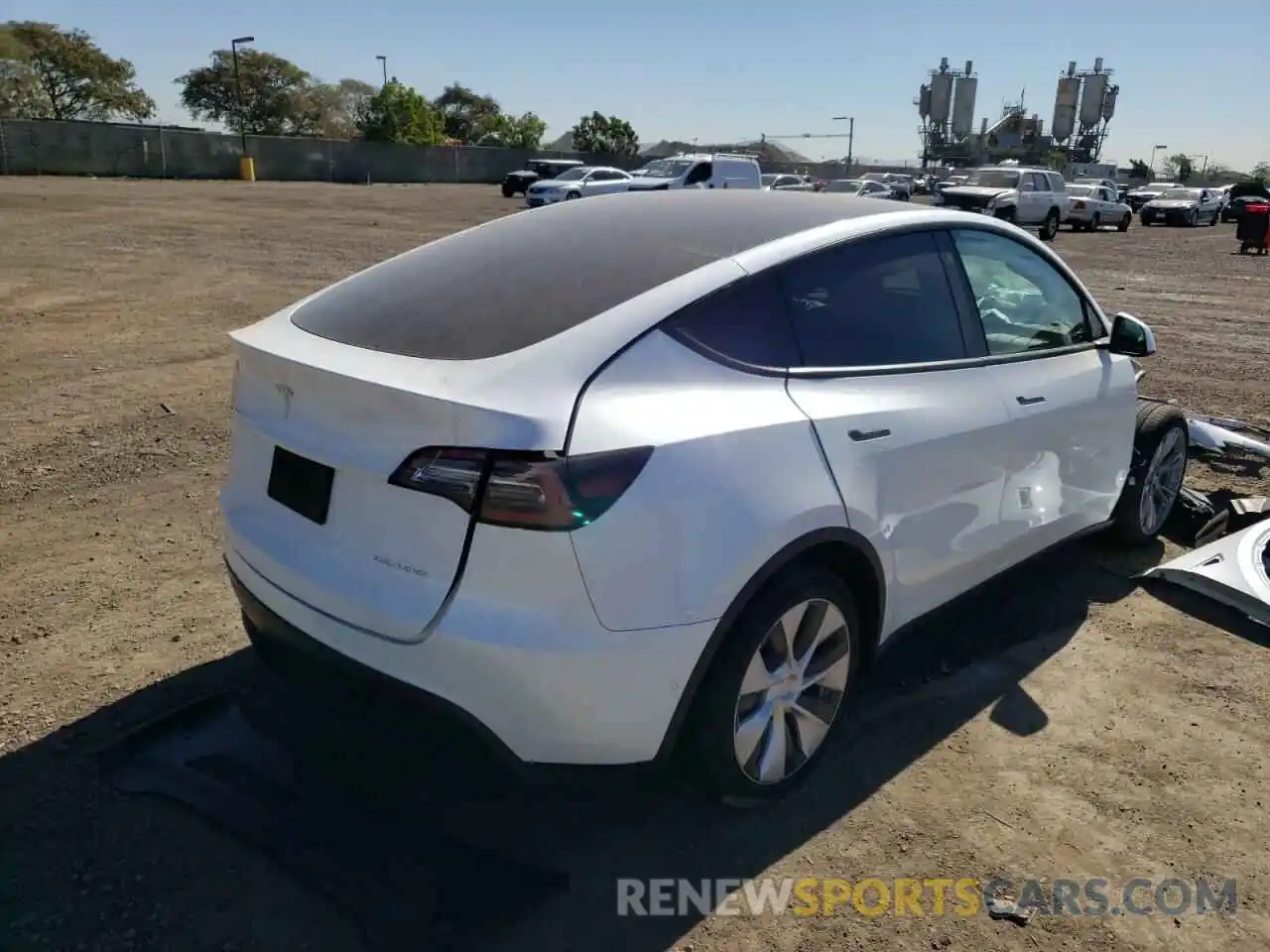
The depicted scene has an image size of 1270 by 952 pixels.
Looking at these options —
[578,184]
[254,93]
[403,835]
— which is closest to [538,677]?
[403,835]

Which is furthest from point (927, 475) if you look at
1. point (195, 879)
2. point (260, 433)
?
point (195, 879)

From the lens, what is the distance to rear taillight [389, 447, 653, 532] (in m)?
2.16

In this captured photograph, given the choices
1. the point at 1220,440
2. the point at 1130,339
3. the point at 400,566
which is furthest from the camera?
the point at 1220,440

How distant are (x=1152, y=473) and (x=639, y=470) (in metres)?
3.57

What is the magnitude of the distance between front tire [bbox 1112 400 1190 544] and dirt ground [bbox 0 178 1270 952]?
183 mm

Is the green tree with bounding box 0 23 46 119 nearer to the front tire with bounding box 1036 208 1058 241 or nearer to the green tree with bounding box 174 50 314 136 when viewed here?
the green tree with bounding box 174 50 314 136

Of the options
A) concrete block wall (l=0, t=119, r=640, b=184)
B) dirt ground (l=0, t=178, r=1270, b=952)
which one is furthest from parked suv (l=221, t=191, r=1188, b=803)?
concrete block wall (l=0, t=119, r=640, b=184)

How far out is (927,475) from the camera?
9.92ft

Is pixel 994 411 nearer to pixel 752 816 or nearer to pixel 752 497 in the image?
pixel 752 497

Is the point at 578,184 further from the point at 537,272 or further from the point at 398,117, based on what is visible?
the point at 398,117

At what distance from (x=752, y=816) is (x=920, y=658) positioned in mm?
1287

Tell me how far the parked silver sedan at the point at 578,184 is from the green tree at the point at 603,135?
66.8 metres

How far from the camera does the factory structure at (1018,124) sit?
310ft

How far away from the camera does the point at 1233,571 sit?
4.35 metres
